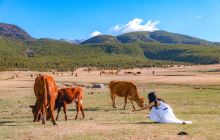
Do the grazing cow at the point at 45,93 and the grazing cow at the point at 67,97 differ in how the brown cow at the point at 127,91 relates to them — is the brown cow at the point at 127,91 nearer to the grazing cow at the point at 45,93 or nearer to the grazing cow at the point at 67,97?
the grazing cow at the point at 67,97

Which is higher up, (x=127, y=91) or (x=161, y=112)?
(x=127, y=91)

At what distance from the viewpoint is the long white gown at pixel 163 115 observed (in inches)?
755

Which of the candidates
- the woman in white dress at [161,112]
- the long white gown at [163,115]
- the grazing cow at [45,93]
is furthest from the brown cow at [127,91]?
the grazing cow at [45,93]

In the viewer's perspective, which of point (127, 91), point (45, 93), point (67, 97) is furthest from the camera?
point (127, 91)

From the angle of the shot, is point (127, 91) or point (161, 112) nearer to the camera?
point (161, 112)

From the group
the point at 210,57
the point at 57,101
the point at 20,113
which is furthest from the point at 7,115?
the point at 210,57

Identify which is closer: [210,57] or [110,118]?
[110,118]

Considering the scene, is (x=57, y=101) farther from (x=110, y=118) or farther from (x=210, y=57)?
(x=210, y=57)

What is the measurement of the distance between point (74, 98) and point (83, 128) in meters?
4.74

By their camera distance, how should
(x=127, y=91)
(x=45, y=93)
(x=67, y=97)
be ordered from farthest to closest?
1. (x=127, y=91)
2. (x=67, y=97)
3. (x=45, y=93)

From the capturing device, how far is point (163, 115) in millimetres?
19344

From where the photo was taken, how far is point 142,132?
1641cm

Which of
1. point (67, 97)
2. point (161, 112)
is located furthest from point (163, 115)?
point (67, 97)

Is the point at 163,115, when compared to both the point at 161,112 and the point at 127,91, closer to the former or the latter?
the point at 161,112
